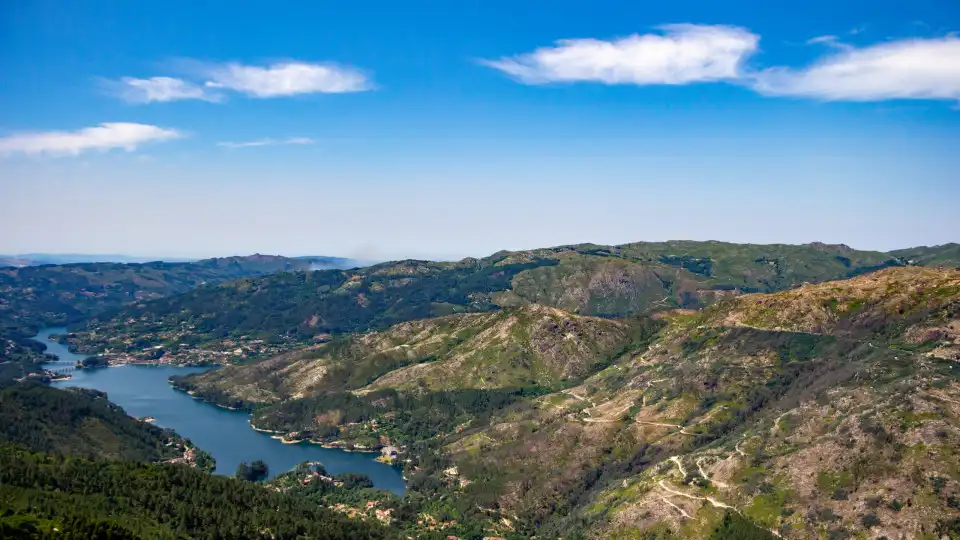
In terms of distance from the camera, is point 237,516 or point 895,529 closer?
point 895,529

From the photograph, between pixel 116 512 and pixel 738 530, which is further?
pixel 738 530

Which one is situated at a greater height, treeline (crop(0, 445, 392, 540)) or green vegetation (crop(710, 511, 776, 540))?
treeline (crop(0, 445, 392, 540))

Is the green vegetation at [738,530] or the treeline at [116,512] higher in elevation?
the treeline at [116,512]

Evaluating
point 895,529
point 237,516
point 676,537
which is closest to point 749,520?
point 676,537

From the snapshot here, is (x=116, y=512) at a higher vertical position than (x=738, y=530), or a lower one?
higher

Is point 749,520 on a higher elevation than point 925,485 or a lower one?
lower

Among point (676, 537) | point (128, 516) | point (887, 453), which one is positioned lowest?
point (676, 537)

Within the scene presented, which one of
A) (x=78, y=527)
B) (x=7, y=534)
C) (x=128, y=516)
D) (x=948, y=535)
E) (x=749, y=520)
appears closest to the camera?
(x=7, y=534)

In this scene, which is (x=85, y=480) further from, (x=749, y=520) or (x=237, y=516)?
(x=749, y=520)

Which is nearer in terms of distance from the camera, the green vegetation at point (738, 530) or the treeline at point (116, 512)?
the treeline at point (116, 512)

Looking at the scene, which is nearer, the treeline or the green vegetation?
the treeline

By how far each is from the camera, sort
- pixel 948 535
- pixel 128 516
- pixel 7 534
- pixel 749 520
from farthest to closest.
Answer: pixel 749 520, pixel 128 516, pixel 948 535, pixel 7 534
